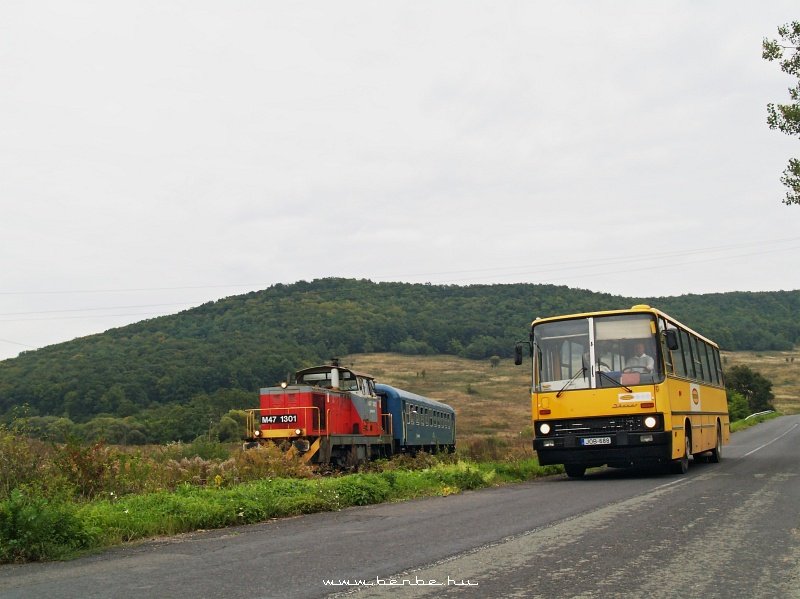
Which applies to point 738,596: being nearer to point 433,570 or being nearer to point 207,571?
point 433,570

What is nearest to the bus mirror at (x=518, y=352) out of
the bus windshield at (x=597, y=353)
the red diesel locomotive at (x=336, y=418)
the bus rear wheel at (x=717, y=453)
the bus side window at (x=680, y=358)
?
the bus windshield at (x=597, y=353)

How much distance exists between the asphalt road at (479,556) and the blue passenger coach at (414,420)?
15129 mm

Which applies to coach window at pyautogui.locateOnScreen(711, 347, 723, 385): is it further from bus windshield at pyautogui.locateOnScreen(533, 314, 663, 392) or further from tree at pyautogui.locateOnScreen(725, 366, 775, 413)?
tree at pyautogui.locateOnScreen(725, 366, 775, 413)

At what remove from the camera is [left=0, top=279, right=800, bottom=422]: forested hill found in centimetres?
6712

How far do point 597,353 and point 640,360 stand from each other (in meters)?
0.89

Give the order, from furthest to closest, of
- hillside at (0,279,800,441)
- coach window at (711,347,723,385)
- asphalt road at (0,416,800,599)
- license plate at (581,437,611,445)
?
hillside at (0,279,800,441) → coach window at (711,347,723,385) → license plate at (581,437,611,445) → asphalt road at (0,416,800,599)

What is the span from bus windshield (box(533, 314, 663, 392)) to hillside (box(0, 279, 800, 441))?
102ft

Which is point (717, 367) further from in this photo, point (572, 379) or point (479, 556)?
point (479, 556)

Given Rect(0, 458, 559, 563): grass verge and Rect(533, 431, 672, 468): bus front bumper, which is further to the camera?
Rect(533, 431, 672, 468): bus front bumper

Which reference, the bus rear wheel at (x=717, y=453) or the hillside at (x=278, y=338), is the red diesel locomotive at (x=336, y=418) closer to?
the bus rear wheel at (x=717, y=453)

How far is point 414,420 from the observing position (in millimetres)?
31359


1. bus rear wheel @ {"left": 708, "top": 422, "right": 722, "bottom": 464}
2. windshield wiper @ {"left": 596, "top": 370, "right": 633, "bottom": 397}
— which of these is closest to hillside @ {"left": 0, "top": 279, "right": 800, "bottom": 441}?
bus rear wheel @ {"left": 708, "top": 422, "right": 722, "bottom": 464}

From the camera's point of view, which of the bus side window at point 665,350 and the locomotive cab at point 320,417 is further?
the locomotive cab at point 320,417

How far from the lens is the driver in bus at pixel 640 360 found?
53.4ft
